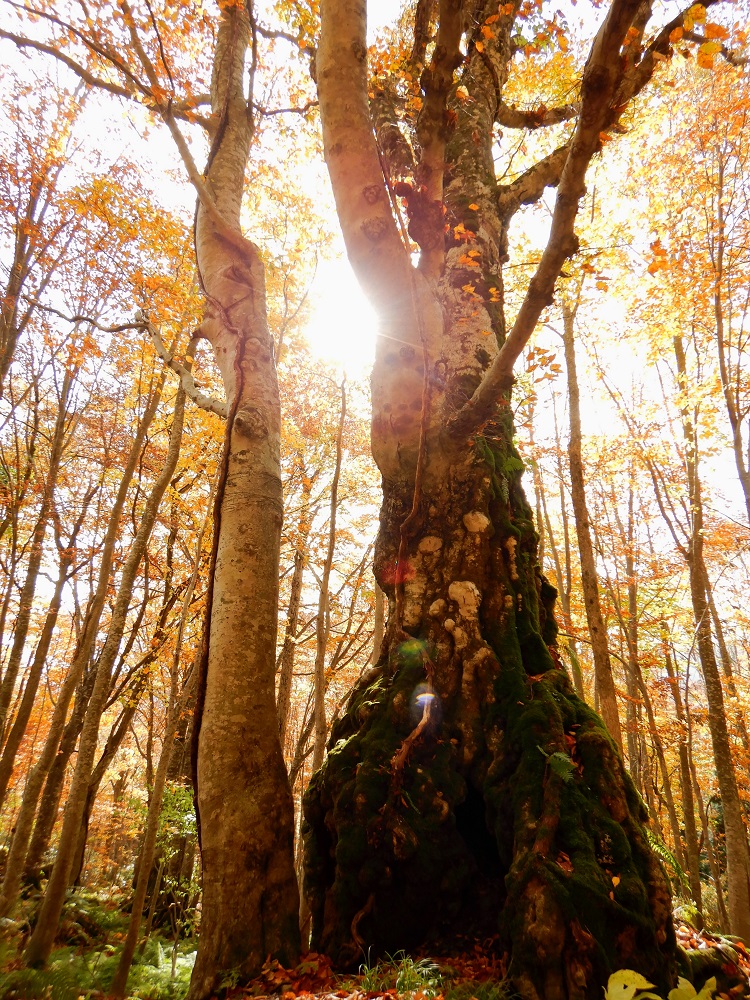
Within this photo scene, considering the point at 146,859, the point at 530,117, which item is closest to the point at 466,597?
the point at 146,859

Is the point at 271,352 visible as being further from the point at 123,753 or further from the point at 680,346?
the point at 123,753

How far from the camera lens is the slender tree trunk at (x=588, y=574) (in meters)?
6.43

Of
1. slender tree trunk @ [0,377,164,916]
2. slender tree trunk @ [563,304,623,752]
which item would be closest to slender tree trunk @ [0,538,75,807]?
slender tree trunk @ [0,377,164,916]

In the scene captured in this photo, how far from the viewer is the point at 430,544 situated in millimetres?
3543

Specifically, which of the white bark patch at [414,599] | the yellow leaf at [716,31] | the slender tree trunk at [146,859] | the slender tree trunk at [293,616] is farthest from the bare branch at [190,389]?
the slender tree trunk at [293,616]

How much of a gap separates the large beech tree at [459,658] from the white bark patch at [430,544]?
11mm

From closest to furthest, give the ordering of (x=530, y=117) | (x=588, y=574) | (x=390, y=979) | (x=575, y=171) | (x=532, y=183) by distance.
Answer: (x=575, y=171) → (x=390, y=979) → (x=532, y=183) → (x=530, y=117) → (x=588, y=574)

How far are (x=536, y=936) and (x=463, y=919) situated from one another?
0.73 meters

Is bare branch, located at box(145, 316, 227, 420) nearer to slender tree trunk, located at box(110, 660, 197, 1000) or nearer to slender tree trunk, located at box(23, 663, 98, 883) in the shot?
slender tree trunk, located at box(110, 660, 197, 1000)

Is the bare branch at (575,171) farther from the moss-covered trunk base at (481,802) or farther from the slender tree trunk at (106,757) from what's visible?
the slender tree trunk at (106,757)

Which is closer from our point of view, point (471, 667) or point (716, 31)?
point (471, 667)

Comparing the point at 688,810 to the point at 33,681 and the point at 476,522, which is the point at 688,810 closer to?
the point at 476,522

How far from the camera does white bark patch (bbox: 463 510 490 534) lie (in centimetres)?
344

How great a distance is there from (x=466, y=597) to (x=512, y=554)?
1.65 feet
